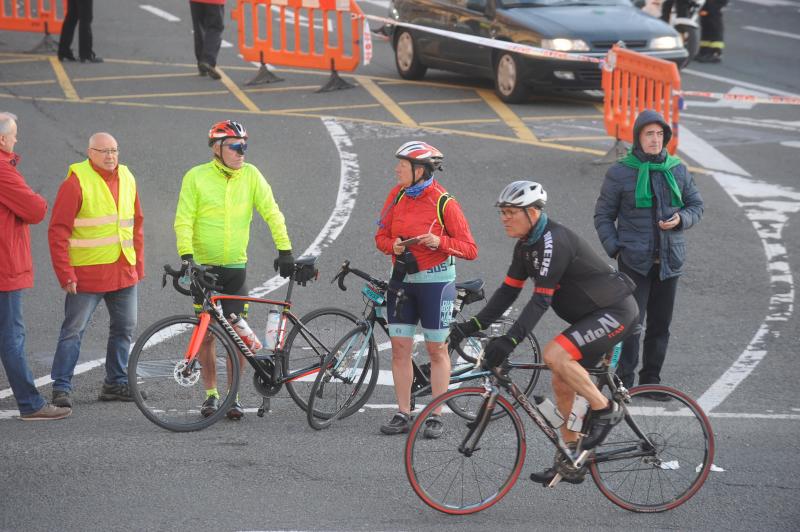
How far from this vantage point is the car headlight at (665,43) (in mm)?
16516

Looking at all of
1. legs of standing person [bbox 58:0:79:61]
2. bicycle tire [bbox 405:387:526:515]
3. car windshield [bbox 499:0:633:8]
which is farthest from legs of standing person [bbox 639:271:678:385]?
legs of standing person [bbox 58:0:79:61]

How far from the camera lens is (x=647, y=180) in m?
8.26

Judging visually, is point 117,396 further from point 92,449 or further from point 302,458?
point 302,458

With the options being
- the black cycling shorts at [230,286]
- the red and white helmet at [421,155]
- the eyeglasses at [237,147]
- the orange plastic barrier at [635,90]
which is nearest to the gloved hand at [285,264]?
the black cycling shorts at [230,286]

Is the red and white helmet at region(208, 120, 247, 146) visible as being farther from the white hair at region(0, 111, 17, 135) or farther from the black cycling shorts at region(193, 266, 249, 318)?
the white hair at region(0, 111, 17, 135)

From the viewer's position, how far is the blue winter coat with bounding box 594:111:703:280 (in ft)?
27.2

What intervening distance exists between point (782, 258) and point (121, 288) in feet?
20.6

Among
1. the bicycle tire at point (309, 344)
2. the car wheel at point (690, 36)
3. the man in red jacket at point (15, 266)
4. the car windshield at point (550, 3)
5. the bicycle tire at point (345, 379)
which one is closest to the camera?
the man in red jacket at point (15, 266)

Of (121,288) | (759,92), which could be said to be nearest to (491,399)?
(121,288)

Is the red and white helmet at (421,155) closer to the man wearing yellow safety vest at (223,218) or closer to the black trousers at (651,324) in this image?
the man wearing yellow safety vest at (223,218)

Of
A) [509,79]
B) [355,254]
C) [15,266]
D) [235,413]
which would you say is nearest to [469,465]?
[235,413]

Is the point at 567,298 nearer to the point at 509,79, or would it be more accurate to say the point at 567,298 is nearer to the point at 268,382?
the point at 268,382

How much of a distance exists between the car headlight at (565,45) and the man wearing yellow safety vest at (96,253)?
930 cm

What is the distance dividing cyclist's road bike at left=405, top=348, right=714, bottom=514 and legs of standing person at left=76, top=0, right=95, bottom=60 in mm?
14419
